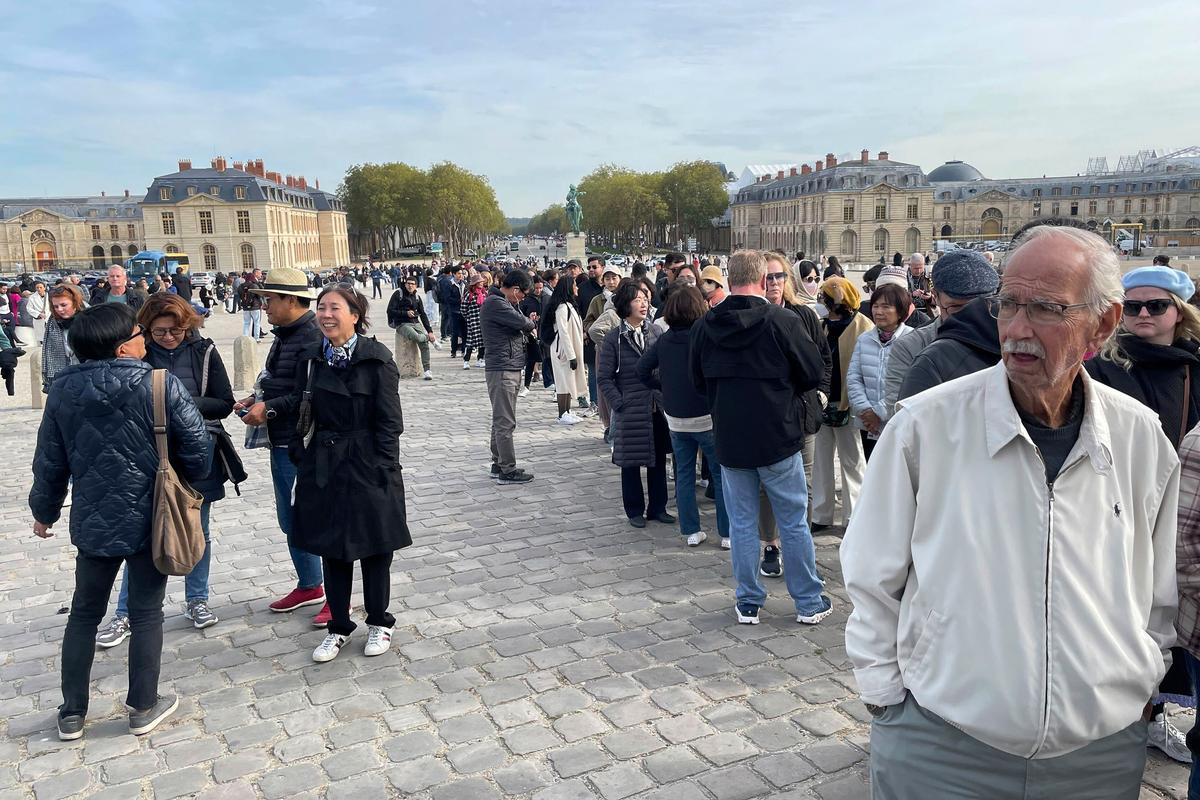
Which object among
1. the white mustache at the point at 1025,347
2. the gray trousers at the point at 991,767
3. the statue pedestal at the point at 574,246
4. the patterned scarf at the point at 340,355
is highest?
the statue pedestal at the point at 574,246

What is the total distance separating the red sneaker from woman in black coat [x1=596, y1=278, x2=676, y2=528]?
2.35 meters

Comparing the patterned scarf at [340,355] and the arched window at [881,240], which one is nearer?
the patterned scarf at [340,355]

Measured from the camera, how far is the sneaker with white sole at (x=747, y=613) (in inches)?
197

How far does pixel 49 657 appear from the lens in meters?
4.93

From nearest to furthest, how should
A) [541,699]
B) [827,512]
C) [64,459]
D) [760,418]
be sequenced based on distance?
[64,459], [541,699], [760,418], [827,512]

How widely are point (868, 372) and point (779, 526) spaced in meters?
1.49

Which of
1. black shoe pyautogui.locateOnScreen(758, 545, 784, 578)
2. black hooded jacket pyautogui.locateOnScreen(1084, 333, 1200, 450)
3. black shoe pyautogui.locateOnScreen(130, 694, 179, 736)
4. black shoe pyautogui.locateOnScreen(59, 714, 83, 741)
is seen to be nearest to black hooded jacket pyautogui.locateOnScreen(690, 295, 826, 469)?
black shoe pyautogui.locateOnScreen(758, 545, 784, 578)

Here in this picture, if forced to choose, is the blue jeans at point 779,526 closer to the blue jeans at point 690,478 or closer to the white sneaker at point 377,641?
the blue jeans at point 690,478

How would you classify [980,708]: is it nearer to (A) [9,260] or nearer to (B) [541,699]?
(B) [541,699]

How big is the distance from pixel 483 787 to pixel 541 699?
741mm

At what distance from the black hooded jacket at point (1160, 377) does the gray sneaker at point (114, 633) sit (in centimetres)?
503

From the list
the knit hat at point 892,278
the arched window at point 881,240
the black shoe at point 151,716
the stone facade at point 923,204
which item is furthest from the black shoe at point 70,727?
the arched window at point 881,240

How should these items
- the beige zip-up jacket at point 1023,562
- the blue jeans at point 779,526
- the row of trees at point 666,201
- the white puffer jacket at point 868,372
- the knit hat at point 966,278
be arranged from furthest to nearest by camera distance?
the row of trees at point 666,201 < the white puffer jacket at point 868,372 < the blue jeans at point 779,526 < the knit hat at point 966,278 < the beige zip-up jacket at point 1023,562

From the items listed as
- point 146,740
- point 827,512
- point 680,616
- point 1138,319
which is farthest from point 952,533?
point 827,512
